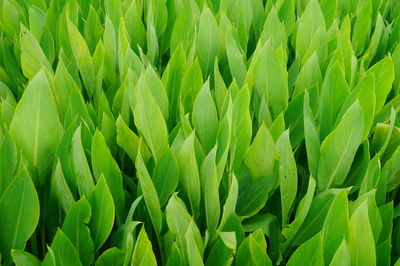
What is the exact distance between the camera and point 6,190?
4.01ft

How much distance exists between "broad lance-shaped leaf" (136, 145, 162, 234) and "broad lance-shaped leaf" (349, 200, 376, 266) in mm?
421

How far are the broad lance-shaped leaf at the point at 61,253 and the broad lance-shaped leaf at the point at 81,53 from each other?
720mm

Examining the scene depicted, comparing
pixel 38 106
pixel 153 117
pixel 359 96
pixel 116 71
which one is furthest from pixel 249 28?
pixel 38 106

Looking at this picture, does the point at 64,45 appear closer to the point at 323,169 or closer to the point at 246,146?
the point at 246,146

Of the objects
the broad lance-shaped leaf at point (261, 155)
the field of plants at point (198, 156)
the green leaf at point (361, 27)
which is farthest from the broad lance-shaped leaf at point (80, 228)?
the green leaf at point (361, 27)

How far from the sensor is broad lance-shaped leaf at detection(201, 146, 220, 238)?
50.3 inches

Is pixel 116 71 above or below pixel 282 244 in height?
above

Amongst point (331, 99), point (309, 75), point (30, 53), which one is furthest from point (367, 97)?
point (30, 53)

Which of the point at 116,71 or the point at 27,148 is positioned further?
the point at 116,71

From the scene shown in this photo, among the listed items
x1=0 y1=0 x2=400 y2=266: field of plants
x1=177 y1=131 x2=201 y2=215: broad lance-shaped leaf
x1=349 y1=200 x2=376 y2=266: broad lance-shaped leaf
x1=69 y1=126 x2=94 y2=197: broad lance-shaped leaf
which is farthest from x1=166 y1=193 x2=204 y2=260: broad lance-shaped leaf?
x1=349 y1=200 x2=376 y2=266: broad lance-shaped leaf

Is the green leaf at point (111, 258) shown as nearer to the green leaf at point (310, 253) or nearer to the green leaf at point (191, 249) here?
the green leaf at point (191, 249)

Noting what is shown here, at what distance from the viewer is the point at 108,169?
137 cm

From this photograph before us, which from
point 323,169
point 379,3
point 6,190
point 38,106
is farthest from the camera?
point 379,3

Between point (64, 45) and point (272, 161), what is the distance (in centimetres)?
86
